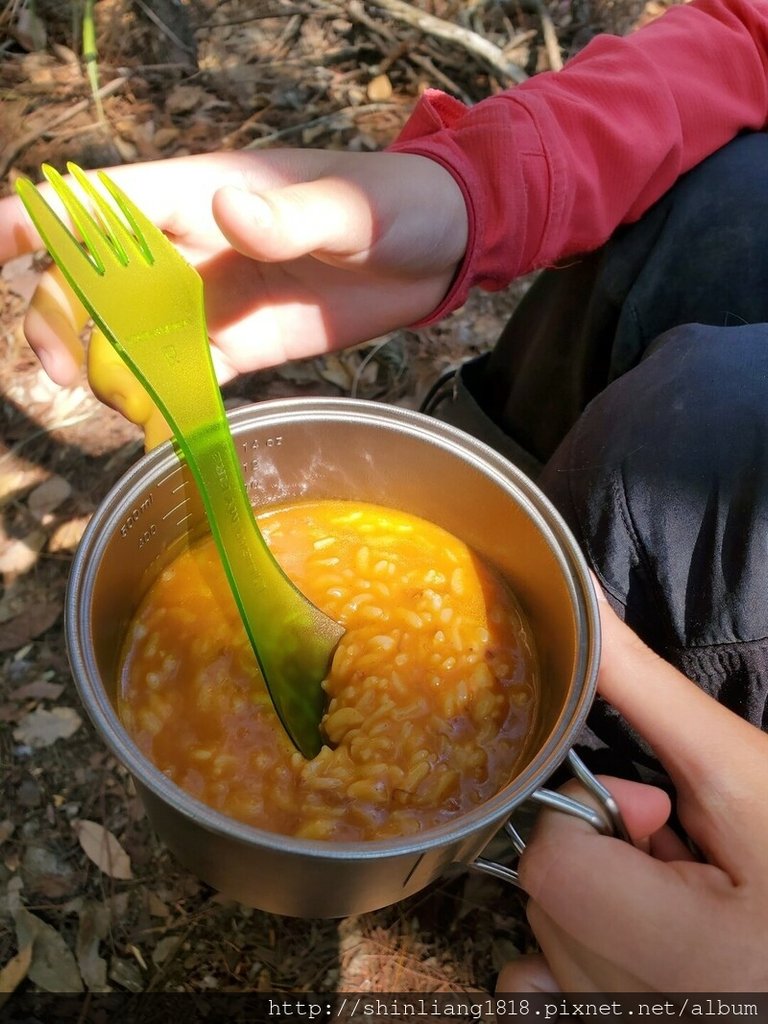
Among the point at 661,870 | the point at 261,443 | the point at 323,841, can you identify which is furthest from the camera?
the point at 261,443

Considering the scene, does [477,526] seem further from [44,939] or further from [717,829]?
[44,939]

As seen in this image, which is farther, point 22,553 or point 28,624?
point 22,553

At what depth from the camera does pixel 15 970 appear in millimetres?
1961

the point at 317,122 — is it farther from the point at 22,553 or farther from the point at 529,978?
the point at 529,978

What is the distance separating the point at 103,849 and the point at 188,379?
53.3 inches

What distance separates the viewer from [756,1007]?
1.17 m

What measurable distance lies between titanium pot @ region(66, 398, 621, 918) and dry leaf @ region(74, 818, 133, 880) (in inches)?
31.6

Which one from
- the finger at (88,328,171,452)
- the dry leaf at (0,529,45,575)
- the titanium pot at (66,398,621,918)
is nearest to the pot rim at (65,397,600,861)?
the titanium pot at (66,398,621,918)

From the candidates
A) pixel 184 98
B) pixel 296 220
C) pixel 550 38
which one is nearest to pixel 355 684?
pixel 296 220

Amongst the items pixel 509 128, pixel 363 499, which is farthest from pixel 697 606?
pixel 509 128

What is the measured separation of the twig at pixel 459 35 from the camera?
11.7 ft

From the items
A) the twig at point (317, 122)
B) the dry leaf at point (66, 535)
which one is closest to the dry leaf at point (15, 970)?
the dry leaf at point (66, 535)

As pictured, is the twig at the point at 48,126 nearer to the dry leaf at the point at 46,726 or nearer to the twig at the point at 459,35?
the twig at the point at 459,35

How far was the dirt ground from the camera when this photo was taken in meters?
2.03
